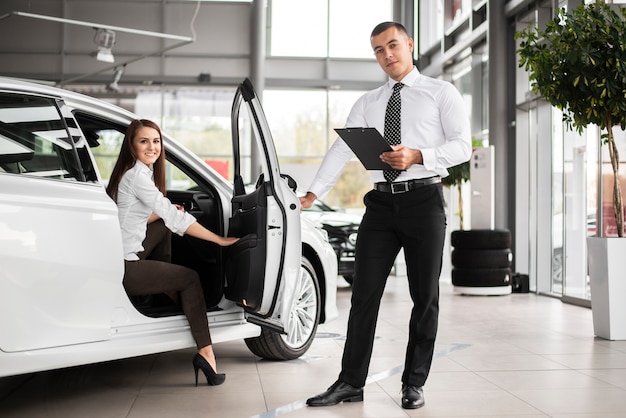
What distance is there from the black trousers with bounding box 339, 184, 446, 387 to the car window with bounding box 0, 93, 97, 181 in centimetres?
131

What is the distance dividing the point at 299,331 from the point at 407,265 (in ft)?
5.06

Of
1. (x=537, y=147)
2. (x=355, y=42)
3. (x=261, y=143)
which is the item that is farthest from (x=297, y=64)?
(x=261, y=143)

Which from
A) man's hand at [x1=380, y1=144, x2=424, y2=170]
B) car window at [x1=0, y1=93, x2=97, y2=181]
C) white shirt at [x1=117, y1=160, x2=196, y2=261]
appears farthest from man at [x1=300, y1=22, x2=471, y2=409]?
car window at [x1=0, y1=93, x2=97, y2=181]

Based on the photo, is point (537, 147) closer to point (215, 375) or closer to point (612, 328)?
point (612, 328)

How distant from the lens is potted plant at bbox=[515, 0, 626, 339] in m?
5.70

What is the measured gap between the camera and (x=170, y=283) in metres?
4.05

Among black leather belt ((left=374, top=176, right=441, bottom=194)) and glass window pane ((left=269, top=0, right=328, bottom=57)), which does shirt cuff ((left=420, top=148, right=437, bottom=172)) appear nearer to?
black leather belt ((left=374, top=176, right=441, bottom=194))

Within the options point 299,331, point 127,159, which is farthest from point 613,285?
point 127,159

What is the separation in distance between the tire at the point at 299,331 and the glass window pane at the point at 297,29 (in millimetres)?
12598

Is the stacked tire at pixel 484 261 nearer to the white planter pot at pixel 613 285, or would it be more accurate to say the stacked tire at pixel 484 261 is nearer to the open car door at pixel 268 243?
the white planter pot at pixel 613 285

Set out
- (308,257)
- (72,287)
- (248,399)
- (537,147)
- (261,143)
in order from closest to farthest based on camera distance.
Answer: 1. (72,287)
2. (248,399)
3. (261,143)
4. (308,257)
5. (537,147)

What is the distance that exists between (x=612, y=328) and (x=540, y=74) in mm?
1954

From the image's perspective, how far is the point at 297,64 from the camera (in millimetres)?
17062

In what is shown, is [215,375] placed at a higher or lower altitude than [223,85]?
lower
